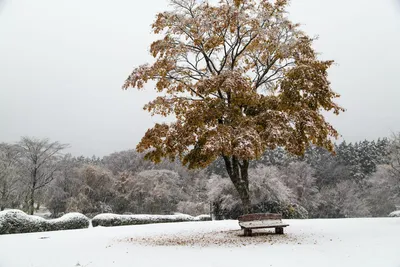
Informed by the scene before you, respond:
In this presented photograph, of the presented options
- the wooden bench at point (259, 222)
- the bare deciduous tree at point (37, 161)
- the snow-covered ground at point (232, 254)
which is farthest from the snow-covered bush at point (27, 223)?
the bare deciduous tree at point (37, 161)

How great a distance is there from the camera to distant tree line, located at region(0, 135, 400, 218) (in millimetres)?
28547

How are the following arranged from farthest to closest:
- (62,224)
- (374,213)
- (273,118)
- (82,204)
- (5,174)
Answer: (374,213)
(82,204)
(5,174)
(62,224)
(273,118)

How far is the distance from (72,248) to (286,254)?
590 cm

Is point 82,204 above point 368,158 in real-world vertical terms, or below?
below

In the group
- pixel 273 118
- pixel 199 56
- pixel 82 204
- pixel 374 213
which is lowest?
pixel 374 213

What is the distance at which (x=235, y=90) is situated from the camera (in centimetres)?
1016

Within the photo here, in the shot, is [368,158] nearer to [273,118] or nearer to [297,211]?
[297,211]

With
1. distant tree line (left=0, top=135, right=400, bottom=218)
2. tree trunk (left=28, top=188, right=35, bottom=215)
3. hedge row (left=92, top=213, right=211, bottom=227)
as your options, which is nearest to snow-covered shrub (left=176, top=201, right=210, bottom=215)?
distant tree line (left=0, top=135, right=400, bottom=218)

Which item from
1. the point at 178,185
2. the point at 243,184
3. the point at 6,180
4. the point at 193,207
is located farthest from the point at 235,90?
the point at 178,185

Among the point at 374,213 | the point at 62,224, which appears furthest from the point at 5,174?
the point at 374,213

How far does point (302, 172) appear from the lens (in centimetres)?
4088

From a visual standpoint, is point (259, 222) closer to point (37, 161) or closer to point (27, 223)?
point (27, 223)

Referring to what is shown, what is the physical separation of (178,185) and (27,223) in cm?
2902

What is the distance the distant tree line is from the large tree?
12.0 metres
